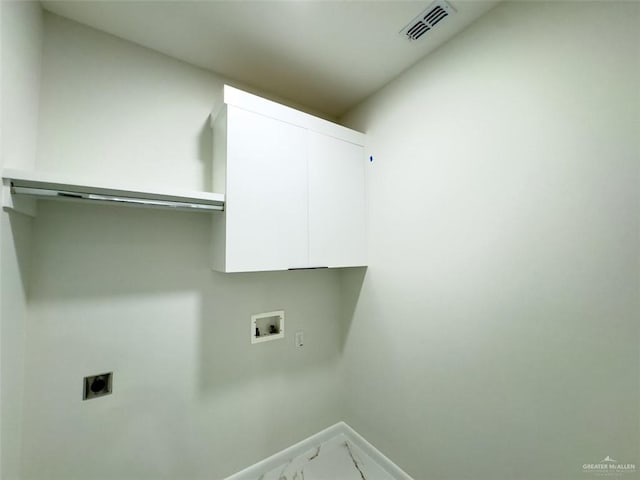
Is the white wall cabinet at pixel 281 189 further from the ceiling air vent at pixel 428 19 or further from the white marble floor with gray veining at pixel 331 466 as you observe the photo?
the white marble floor with gray veining at pixel 331 466

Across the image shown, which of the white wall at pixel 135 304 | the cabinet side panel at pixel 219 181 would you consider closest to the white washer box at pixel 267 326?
the white wall at pixel 135 304

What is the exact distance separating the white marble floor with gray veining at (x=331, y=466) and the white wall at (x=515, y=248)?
0.23 m

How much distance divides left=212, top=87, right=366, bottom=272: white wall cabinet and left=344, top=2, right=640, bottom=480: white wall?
271mm

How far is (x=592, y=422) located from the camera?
2.98 ft

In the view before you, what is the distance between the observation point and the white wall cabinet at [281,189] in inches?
50.9

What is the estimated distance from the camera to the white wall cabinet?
4.25ft

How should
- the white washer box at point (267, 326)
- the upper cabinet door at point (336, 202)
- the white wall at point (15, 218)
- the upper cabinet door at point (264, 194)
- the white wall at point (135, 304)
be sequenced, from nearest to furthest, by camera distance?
the white wall at point (15, 218), the white wall at point (135, 304), the upper cabinet door at point (264, 194), the upper cabinet door at point (336, 202), the white washer box at point (267, 326)

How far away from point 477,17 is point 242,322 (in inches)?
84.2

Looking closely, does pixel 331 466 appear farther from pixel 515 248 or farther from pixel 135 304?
pixel 515 248

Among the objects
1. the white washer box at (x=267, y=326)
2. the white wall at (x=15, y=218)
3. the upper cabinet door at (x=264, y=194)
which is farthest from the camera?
the white washer box at (x=267, y=326)

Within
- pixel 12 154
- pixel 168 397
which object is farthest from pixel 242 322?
pixel 12 154

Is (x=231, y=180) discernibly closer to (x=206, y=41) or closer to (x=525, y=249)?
(x=206, y=41)

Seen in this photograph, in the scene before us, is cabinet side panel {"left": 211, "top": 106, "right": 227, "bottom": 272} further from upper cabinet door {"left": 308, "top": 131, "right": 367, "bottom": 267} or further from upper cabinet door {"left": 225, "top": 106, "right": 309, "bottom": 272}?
upper cabinet door {"left": 308, "top": 131, "right": 367, "bottom": 267}

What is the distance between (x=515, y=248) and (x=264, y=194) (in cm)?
124
